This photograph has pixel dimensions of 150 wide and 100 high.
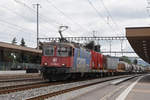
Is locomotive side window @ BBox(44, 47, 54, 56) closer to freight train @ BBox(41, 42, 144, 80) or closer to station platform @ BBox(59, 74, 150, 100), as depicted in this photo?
freight train @ BBox(41, 42, 144, 80)

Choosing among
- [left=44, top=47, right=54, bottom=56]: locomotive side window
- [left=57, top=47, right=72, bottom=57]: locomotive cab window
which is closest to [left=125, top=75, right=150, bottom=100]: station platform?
[left=57, top=47, right=72, bottom=57]: locomotive cab window

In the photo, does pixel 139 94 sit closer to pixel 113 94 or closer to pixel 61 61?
pixel 113 94

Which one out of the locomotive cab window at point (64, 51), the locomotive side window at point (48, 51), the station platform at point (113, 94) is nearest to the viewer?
the station platform at point (113, 94)

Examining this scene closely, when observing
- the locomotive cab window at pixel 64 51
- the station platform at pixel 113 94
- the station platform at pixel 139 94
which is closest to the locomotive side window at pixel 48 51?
the locomotive cab window at pixel 64 51

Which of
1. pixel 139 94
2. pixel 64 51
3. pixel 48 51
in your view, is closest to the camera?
pixel 139 94

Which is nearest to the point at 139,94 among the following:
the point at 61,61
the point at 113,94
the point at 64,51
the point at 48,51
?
the point at 113,94

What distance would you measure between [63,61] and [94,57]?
903 centimetres

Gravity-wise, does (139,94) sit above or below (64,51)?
below

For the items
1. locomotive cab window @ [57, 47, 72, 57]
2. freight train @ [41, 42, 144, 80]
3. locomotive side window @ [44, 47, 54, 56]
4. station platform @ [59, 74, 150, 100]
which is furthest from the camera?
locomotive side window @ [44, 47, 54, 56]

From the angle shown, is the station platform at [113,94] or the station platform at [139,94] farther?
the station platform at [139,94]

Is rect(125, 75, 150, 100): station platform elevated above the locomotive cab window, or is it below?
below

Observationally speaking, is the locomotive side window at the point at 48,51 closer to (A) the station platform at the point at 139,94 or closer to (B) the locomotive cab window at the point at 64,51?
(B) the locomotive cab window at the point at 64,51

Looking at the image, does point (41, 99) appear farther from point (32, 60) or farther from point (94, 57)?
point (32, 60)

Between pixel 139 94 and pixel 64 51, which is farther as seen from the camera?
pixel 64 51
